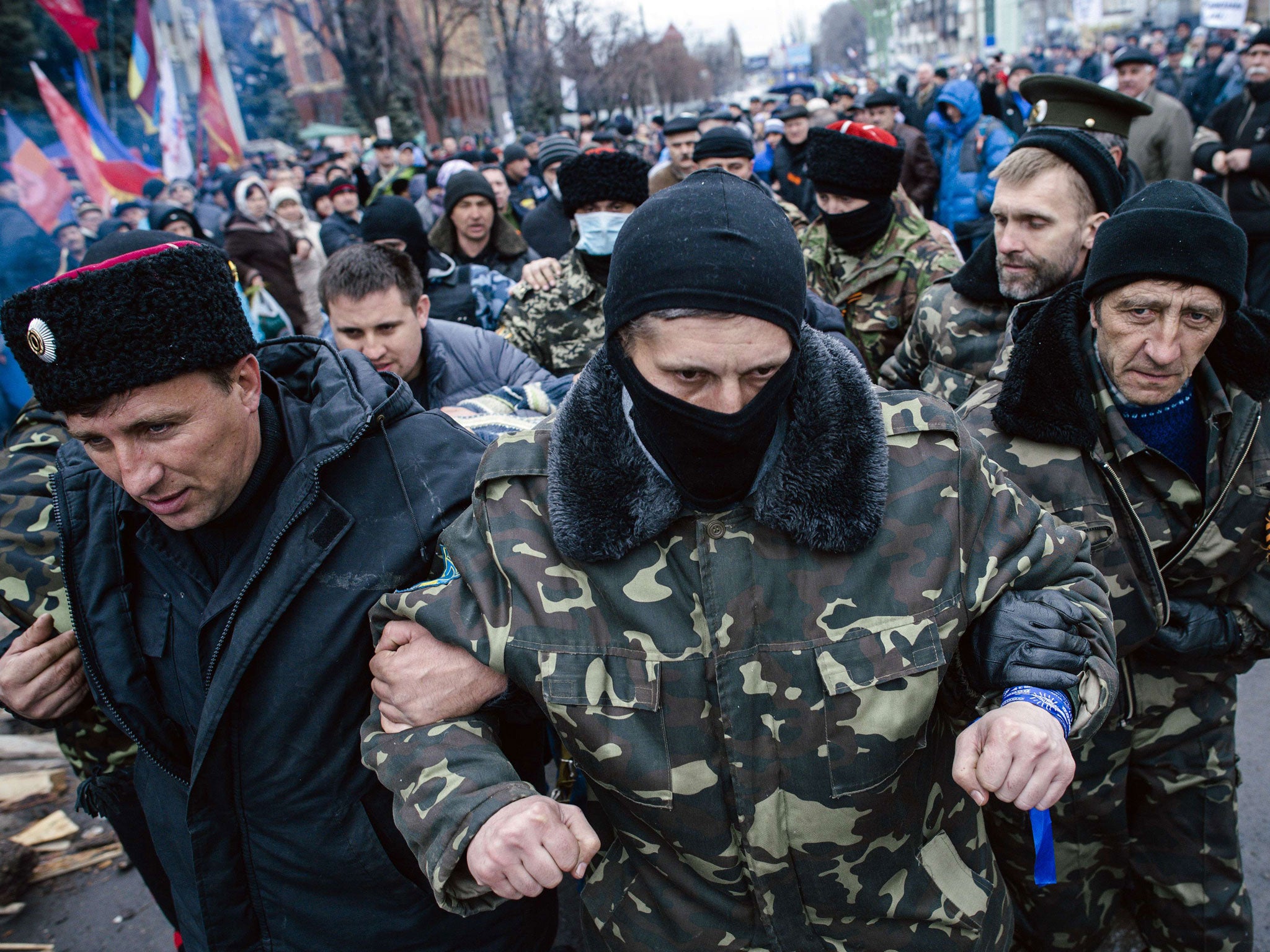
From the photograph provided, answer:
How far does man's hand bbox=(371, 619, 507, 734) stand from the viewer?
172 centimetres

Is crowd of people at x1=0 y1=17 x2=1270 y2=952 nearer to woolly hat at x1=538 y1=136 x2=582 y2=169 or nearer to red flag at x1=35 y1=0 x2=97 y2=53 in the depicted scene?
woolly hat at x1=538 y1=136 x2=582 y2=169

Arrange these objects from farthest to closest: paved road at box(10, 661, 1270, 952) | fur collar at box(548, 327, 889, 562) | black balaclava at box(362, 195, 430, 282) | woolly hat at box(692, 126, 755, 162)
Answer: woolly hat at box(692, 126, 755, 162) < black balaclava at box(362, 195, 430, 282) < paved road at box(10, 661, 1270, 952) < fur collar at box(548, 327, 889, 562)

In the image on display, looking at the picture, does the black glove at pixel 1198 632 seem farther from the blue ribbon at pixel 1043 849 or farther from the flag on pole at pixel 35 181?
the flag on pole at pixel 35 181

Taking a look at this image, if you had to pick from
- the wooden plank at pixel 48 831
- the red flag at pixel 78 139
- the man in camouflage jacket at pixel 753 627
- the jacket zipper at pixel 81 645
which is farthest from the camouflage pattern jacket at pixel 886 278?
the red flag at pixel 78 139

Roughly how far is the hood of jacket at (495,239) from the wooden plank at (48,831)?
3.86 metres

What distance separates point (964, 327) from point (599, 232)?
72.2 inches

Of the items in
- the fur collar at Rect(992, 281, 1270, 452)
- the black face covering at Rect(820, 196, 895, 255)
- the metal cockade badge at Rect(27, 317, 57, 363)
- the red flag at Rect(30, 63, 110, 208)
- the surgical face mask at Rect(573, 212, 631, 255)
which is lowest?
the fur collar at Rect(992, 281, 1270, 452)

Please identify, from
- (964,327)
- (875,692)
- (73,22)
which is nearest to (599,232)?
(964,327)

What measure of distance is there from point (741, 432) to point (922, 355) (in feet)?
7.01

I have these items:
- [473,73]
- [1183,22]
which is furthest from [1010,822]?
[473,73]

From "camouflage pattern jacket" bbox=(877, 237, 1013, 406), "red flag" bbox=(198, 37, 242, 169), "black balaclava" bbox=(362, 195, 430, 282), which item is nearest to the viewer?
"camouflage pattern jacket" bbox=(877, 237, 1013, 406)

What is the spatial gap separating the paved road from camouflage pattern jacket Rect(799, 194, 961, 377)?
7.38ft

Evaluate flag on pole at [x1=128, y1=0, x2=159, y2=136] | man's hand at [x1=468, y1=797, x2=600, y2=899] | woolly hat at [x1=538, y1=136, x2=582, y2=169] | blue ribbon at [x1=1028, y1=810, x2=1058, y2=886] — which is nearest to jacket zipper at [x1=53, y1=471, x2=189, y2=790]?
man's hand at [x1=468, y1=797, x2=600, y2=899]

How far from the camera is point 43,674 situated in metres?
2.03
